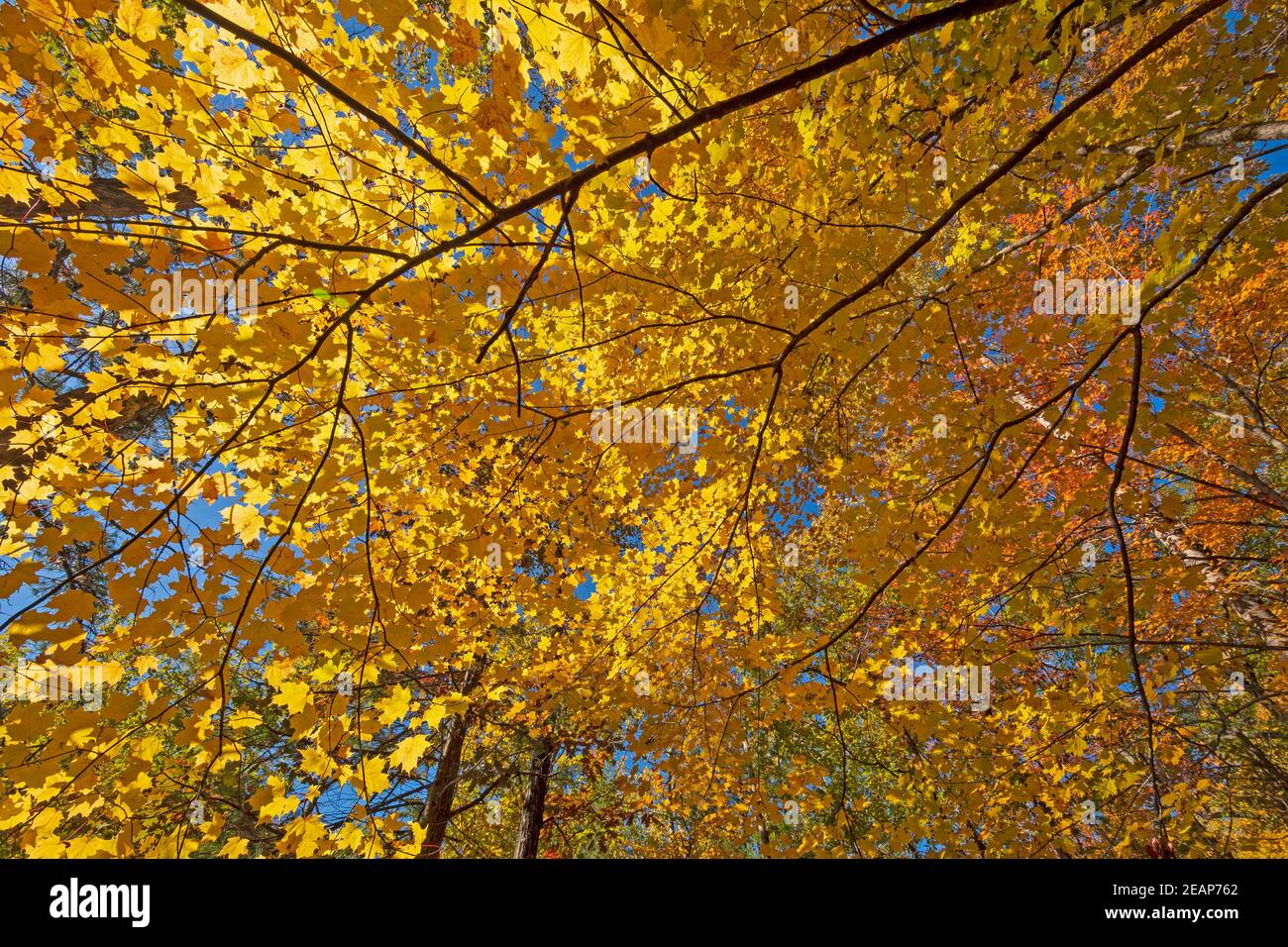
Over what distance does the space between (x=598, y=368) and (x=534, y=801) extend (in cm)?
587

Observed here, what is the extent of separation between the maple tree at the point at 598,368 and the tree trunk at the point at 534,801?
4.04 ft

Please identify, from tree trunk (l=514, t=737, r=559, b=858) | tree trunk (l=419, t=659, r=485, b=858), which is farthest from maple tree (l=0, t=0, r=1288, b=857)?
tree trunk (l=514, t=737, r=559, b=858)

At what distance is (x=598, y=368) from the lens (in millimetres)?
4727

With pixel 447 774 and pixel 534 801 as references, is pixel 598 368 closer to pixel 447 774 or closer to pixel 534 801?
pixel 447 774

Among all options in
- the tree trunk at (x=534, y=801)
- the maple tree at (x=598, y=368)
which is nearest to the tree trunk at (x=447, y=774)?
the maple tree at (x=598, y=368)

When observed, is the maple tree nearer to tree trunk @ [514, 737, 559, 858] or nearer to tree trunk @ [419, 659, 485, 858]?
tree trunk @ [419, 659, 485, 858]

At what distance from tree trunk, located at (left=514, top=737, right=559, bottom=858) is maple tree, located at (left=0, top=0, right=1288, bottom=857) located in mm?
1231

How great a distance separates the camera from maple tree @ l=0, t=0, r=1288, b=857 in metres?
2.04

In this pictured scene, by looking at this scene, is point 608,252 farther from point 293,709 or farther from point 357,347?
point 293,709

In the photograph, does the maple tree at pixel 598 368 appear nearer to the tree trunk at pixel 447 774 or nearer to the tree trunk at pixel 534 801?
the tree trunk at pixel 447 774

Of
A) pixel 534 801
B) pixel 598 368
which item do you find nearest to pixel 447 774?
pixel 534 801
